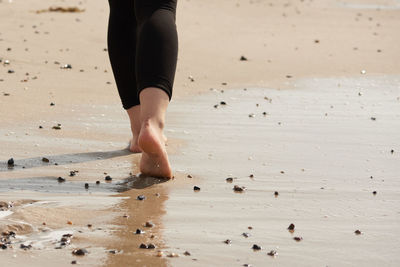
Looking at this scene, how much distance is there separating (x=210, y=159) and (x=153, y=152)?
0.66 metres

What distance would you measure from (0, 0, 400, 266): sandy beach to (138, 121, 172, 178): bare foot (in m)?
0.05

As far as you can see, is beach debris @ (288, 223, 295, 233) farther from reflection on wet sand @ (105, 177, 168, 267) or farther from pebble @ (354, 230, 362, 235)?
reflection on wet sand @ (105, 177, 168, 267)

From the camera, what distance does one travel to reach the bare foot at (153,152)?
343cm

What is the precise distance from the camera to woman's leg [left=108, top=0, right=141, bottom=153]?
13.0 ft

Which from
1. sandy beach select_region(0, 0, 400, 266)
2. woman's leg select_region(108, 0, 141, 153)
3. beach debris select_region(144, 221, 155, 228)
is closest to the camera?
sandy beach select_region(0, 0, 400, 266)

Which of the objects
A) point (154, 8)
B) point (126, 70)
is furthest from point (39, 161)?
point (154, 8)

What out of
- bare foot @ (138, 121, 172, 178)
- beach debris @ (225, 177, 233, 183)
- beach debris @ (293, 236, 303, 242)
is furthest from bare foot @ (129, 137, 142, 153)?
beach debris @ (293, 236, 303, 242)

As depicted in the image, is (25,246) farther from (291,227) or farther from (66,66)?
→ (66,66)

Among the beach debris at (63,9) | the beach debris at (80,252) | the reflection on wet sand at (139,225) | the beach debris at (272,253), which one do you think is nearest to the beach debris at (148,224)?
the reflection on wet sand at (139,225)

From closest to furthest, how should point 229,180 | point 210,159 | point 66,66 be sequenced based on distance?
point 229,180
point 210,159
point 66,66

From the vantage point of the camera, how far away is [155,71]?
11.6 ft

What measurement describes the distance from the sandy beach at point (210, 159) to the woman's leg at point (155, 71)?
12cm

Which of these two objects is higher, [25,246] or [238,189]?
[238,189]

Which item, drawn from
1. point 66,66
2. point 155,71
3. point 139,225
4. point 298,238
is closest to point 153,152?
point 155,71
